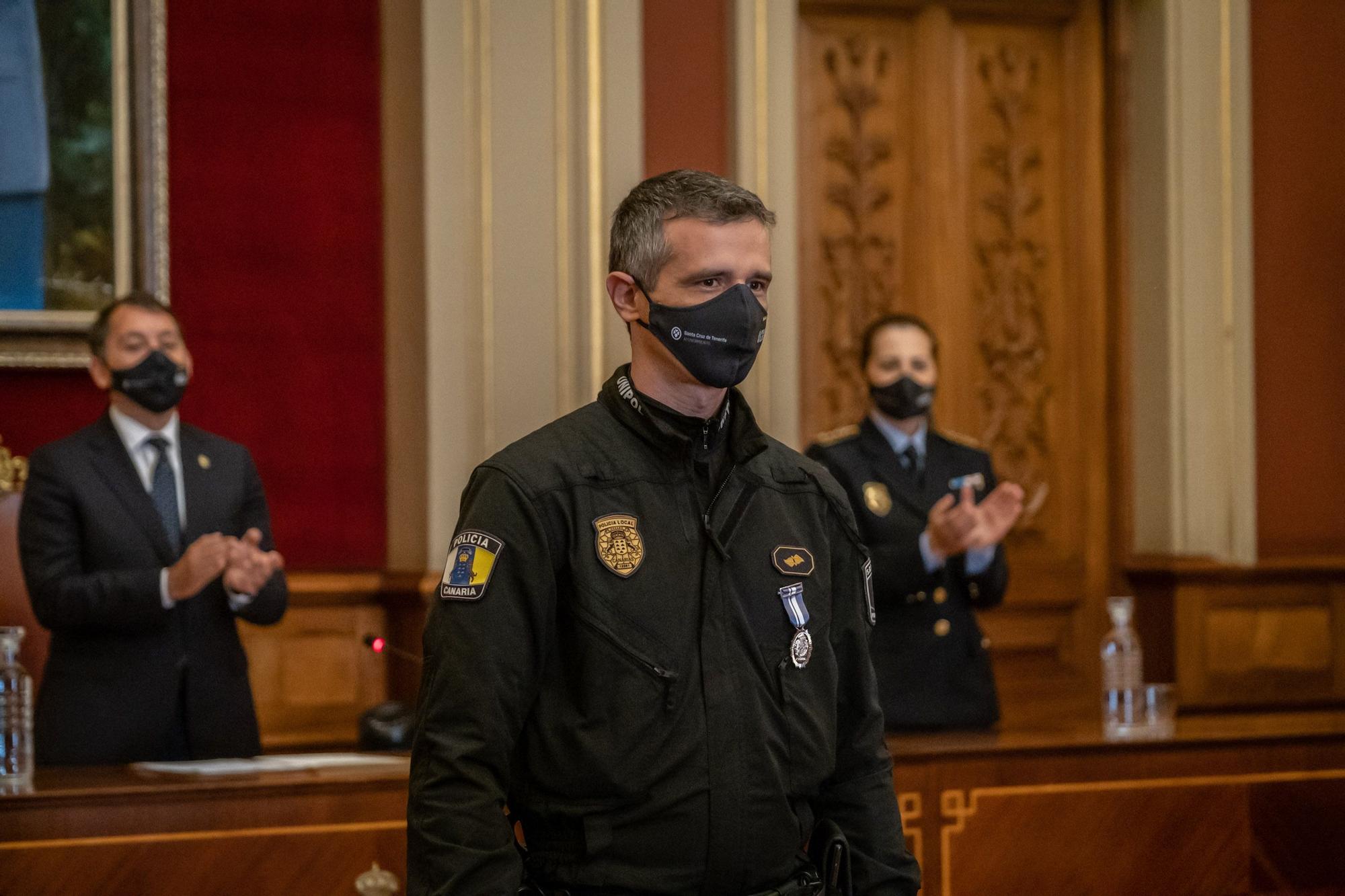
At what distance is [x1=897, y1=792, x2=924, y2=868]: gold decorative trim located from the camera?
2.99 m

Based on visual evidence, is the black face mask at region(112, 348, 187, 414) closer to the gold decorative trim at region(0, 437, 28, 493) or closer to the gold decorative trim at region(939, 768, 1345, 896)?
the gold decorative trim at region(0, 437, 28, 493)

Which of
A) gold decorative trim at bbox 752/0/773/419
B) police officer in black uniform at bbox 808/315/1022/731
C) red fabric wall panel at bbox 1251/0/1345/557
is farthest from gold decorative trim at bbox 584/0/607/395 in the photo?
red fabric wall panel at bbox 1251/0/1345/557

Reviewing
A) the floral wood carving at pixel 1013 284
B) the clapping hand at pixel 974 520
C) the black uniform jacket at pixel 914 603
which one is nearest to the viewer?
the clapping hand at pixel 974 520

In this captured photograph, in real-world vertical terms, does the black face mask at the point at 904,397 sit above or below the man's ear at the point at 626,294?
below

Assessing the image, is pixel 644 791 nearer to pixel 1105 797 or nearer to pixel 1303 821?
pixel 1105 797

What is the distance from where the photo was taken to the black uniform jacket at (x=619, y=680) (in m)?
1.63

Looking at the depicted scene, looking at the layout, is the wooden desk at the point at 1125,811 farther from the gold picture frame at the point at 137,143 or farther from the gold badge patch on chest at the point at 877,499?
the gold picture frame at the point at 137,143

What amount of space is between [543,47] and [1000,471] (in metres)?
2.15

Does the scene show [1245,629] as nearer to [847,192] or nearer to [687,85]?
[847,192]

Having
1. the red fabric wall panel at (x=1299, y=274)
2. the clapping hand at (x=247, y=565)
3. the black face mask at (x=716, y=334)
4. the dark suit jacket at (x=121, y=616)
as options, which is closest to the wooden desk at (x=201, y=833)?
the dark suit jacket at (x=121, y=616)

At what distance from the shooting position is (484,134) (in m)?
4.56

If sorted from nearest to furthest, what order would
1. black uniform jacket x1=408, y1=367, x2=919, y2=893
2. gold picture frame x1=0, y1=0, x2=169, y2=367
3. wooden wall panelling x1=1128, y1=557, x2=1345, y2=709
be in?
black uniform jacket x1=408, y1=367, x2=919, y2=893 < gold picture frame x1=0, y1=0, x2=169, y2=367 < wooden wall panelling x1=1128, y1=557, x2=1345, y2=709

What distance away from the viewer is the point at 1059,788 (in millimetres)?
3100

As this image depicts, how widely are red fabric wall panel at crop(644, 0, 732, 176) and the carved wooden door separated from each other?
478 mm
